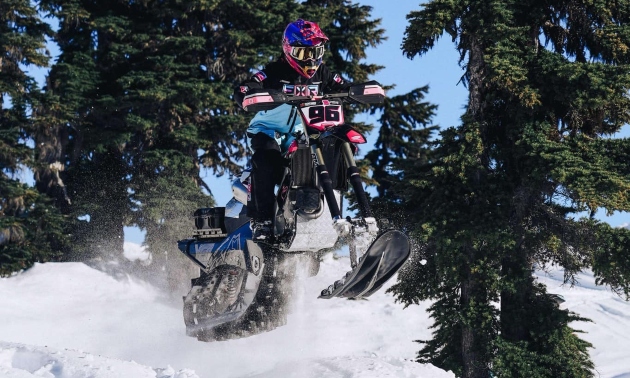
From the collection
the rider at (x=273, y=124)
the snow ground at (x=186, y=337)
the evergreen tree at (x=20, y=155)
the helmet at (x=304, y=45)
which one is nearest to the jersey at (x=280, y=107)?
the rider at (x=273, y=124)

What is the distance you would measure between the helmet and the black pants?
82 cm

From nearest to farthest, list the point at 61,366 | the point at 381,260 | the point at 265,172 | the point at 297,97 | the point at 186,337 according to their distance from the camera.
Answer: the point at 61,366 < the point at 381,260 < the point at 297,97 < the point at 265,172 < the point at 186,337

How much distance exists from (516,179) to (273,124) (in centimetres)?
674

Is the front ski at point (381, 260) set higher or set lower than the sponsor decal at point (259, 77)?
lower

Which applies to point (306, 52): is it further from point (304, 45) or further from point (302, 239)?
point (302, 239)

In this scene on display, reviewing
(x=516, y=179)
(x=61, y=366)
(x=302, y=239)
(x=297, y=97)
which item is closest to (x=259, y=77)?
(x=297, y=97)

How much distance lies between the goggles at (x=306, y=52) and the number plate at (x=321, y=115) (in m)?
0.48

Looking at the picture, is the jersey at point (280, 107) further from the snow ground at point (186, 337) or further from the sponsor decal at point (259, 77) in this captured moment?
the snow ground at point (186, 337)

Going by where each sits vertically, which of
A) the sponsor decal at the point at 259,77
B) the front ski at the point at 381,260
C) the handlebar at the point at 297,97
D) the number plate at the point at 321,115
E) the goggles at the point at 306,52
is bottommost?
the front ski at the point at 381,260

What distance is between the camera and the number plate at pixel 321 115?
803cm

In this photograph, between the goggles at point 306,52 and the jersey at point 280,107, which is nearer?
the goggles at point 306,52

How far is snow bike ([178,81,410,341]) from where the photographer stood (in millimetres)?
7824

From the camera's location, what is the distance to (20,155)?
20688 millimetres

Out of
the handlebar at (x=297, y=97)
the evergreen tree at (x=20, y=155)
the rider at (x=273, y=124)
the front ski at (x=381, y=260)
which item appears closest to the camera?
the handlebar at (x=297, y=97)
